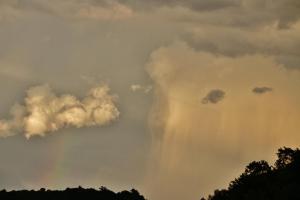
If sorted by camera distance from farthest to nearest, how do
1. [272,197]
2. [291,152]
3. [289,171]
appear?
[291,152], [289,171], [272,197]

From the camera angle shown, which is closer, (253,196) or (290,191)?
(290,191)

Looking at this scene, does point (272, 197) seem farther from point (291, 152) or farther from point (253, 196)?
point (291, 152)

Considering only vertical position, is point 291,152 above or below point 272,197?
above

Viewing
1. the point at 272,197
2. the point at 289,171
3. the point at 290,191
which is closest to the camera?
the point at 290,191

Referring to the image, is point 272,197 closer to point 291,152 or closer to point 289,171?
point 289,171

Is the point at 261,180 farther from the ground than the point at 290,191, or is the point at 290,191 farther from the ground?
the point at 261,180

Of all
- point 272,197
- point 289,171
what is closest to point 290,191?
point 272,197

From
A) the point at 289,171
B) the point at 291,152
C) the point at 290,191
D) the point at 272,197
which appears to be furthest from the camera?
the point at 291,152

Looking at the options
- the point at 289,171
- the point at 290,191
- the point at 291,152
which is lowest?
the point at 290,191

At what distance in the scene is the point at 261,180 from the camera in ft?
654

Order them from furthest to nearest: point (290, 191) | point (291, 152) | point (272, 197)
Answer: point (291, 152), point (272, 197), point (290, 191)

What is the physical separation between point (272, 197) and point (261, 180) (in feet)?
102

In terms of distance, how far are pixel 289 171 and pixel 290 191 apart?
21.7 metres

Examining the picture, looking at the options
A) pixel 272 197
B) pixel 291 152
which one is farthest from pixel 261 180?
pixel 272 197
